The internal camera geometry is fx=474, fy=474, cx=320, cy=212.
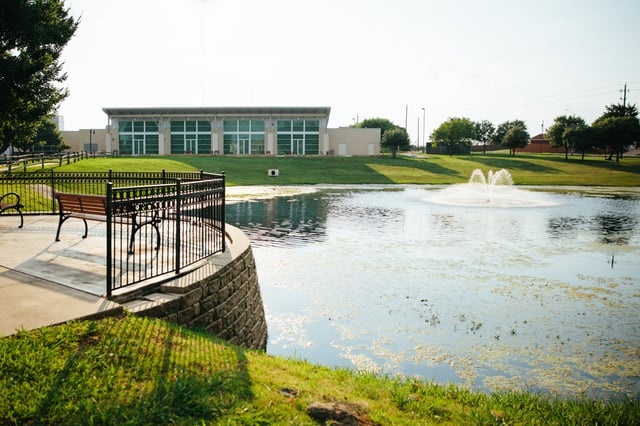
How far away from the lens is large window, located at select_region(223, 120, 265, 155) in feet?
248

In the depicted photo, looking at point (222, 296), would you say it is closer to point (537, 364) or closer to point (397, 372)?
point (397, 372)

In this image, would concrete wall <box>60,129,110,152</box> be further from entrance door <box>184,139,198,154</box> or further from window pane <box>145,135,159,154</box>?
entrance door <box>184,139,198,154</box>

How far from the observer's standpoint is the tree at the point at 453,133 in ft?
299

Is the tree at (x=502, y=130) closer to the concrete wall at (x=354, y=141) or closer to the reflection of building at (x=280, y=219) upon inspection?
the concrete wall at (x=354, y=141)

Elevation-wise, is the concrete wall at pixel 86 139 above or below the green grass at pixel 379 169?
above

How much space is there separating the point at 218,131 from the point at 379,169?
29623mm

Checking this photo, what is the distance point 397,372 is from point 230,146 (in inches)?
2826

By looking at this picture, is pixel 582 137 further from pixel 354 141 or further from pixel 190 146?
pixel 190 146

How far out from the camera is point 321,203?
2902 centimetres

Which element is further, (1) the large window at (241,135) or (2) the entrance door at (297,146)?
(2) the entrance door at (297,146)

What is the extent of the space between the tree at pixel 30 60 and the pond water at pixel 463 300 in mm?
11939

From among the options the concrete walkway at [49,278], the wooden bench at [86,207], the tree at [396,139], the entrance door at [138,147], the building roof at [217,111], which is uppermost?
the building roof at [217,111]

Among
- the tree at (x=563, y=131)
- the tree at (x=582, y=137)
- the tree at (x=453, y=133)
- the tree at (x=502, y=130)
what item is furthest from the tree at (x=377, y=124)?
the tree at (x=582, y=137)

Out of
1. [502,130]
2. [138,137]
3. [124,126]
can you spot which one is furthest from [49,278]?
[502,130]
